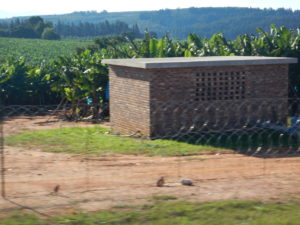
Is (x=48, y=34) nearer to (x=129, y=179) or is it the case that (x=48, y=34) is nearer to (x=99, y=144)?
(x=99, y=144)

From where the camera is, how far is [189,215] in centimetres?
636

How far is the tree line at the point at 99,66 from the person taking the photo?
1991 centimetres

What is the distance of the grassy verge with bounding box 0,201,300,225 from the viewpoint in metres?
6.13

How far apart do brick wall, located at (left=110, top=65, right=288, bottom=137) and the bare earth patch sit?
2379 millimetres

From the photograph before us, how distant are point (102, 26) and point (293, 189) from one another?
324ft

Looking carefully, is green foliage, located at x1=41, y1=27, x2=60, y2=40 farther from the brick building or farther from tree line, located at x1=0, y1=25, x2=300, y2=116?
the brick building

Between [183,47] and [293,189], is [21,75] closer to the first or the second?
[183,47]

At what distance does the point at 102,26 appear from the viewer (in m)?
104

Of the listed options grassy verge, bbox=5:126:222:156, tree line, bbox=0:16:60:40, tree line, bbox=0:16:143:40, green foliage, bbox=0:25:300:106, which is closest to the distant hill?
tree line, bbox=0:16:143:40

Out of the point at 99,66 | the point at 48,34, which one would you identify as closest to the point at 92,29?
the point at 48,34

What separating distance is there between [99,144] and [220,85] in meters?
3.74

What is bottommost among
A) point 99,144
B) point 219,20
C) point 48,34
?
point 99,144

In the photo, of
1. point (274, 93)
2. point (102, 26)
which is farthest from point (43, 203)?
point (102, 26)

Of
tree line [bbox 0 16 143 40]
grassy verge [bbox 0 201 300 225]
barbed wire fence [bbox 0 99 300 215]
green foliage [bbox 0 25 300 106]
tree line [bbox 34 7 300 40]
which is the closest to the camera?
grassy verge [bbox 0 201 300 225]
